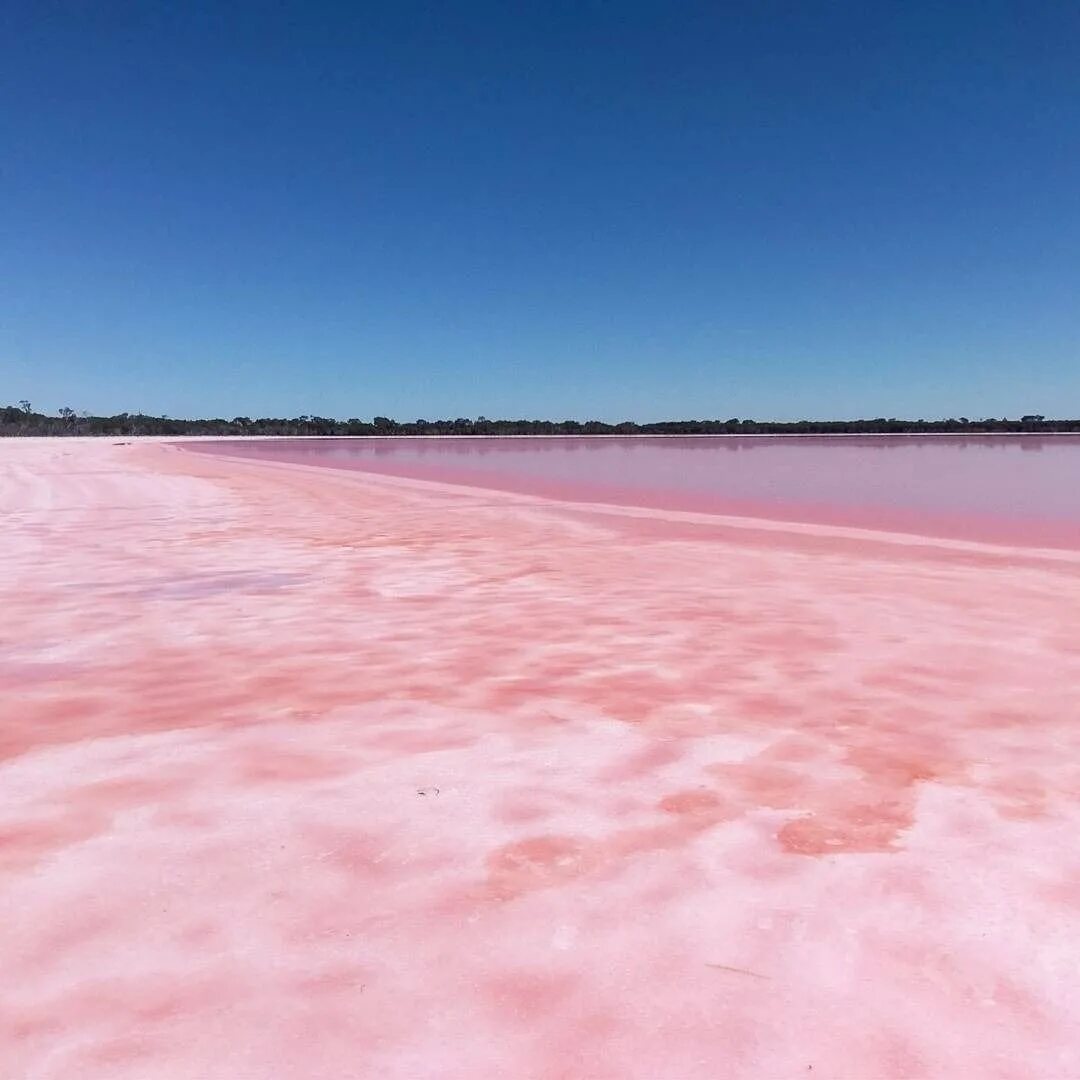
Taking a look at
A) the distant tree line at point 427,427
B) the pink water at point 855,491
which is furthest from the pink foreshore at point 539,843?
the distant tree line at point 427,427

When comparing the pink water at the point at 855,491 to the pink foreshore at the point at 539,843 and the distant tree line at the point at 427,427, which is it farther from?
the distant tree line at the point at 427,427

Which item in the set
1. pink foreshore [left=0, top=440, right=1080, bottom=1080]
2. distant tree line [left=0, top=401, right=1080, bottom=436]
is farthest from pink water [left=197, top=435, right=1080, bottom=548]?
distant tree line [left=0, top=401, right=1080, bottom=436]

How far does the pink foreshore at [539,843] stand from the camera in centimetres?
171

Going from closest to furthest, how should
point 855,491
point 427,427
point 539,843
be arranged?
point 539,843
point 855,491
point 427,427

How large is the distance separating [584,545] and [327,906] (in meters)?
7.57

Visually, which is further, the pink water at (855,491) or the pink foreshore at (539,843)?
the pink water at (855,491)

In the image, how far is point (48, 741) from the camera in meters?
3.36

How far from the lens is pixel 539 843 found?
8.23ft

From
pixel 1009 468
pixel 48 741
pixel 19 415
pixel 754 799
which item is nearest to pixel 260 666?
pixel 48 741

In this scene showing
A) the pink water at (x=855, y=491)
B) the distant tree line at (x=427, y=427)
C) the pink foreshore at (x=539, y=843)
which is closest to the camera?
the pink foreshore at (x=539, y=843)

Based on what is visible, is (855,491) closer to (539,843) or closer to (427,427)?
(539,843)

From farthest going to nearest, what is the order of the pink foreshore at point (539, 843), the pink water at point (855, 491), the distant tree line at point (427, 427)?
the distant tree line at point (427, 427)
the pink water at point (855, 491)
the pink foreshore at point (539, 843)

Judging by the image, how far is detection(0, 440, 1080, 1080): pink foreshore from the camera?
67.4 inches

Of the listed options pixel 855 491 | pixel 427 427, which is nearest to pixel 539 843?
pixel 855 491
